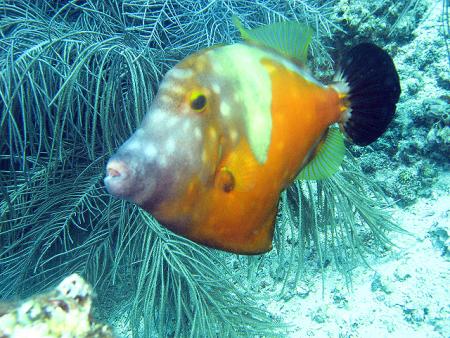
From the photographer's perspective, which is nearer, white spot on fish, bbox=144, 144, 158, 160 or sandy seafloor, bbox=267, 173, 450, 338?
white spot on fish, bbox=144, 144, 158, 160

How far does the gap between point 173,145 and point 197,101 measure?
14cm

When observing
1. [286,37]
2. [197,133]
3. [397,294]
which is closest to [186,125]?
[197,133]

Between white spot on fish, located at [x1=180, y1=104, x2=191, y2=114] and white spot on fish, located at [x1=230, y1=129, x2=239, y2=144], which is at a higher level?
white spot on fish, located at [x1=180, y1=104, x2=191, y2=114]

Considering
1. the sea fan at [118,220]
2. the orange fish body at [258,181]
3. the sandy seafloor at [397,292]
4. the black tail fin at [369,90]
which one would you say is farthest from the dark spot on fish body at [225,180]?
the sandy seafloor at [397,292]

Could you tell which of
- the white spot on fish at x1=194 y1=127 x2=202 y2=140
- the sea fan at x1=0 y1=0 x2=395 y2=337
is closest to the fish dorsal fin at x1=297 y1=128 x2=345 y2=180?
the white spot on fish at x1=194 y1=127 x2=202 y2=140

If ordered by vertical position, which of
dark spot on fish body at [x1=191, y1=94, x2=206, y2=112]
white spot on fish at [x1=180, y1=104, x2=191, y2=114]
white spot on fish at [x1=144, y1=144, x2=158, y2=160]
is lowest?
white spot on fish at [x1=144, y1=144, x2=158, y2=160]

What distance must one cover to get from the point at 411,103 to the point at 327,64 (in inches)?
34.4

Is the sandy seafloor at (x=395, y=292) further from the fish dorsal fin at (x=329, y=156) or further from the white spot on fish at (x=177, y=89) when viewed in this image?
the white spot on fish at (x=177, y=89)

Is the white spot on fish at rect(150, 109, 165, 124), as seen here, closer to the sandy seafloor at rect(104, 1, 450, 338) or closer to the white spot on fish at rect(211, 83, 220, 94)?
the white spot on fish at rect(211, 83, 220, 94)

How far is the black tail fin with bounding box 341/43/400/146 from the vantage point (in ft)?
3.92

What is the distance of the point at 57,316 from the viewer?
4.00 ft

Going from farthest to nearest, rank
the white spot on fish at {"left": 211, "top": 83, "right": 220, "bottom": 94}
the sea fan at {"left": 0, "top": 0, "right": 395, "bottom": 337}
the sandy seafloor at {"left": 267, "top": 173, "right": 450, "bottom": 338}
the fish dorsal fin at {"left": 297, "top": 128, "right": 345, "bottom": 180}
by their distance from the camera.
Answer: the sea fan at {"left": 0, "top": 0, "right": 395, "bottom": 337}
the sandy seafloor at {"left": 267, "top": 173, "right": 450, "bottom": 338}
the fish dorsal fin at {"left": 297, "top": 128, "right": 345, "bottom": 180}
the white spot on fish at {"left": 211, "top": 83, "right": 220, "bottom": 94}

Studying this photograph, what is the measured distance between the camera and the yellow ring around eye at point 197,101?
97cm

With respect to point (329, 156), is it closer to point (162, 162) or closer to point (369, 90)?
point (369, 90)
